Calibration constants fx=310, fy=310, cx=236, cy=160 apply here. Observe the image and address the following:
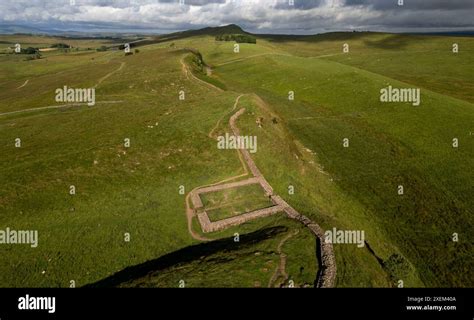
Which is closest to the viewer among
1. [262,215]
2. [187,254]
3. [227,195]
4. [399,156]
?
[187,254]

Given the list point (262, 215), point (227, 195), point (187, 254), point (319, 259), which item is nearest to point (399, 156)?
point (262, 215)

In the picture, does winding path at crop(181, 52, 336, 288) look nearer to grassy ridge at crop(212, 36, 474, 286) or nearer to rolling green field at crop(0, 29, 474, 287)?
rolling green field at crop(0, 29, 474, 287)

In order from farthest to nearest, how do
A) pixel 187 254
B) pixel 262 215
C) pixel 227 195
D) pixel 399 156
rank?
pixel 399 156
pixel 227 195
pixel 262 215
pixel 187 254

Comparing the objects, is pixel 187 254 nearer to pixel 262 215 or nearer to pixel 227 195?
pixel 262 215

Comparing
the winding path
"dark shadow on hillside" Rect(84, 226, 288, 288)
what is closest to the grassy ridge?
the winding path

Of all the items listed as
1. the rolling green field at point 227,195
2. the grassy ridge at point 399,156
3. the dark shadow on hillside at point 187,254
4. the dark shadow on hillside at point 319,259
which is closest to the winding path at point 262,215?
the dark shadow on hillside at point 319,259

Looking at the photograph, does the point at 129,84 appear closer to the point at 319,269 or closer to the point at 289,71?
the point at 289,71
